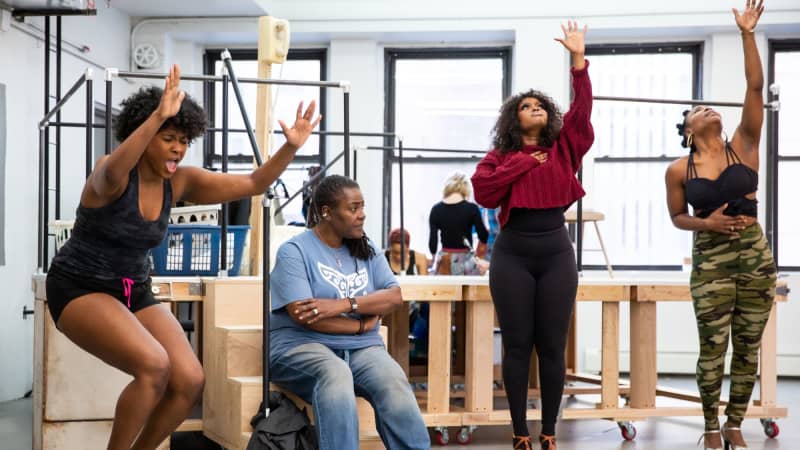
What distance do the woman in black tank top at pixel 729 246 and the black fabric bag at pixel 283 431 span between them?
1.56 metres

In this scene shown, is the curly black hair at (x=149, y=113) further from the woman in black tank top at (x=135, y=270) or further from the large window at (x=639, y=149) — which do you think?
the large window at (x=639, y=149)

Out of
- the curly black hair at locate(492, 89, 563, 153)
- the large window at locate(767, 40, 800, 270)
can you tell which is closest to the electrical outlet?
the curly black hair at locate(492, 89, 563, 153)

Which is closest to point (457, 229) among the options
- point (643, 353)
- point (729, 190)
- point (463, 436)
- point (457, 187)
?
point (457, 187)

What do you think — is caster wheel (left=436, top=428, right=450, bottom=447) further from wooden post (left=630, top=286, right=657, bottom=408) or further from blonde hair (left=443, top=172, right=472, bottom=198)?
blonde hair (left=443, top=172, right=472, bottom=198)

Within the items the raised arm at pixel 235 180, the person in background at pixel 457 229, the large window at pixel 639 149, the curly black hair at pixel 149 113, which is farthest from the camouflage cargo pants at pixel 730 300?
the large window at pixel 639 149

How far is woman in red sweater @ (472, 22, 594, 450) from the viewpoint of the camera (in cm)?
348

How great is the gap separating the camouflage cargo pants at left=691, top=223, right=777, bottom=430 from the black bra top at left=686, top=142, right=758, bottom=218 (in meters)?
0.08

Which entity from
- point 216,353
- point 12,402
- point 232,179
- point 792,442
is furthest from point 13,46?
point 792,442

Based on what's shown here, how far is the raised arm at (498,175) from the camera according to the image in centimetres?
352

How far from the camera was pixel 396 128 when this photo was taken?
27.2 feet

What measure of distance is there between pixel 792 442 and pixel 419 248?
13.8 feet

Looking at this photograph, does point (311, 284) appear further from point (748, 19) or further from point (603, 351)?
point (748, 19)

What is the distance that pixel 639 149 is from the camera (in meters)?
8.12

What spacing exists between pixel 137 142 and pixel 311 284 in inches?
40.3
